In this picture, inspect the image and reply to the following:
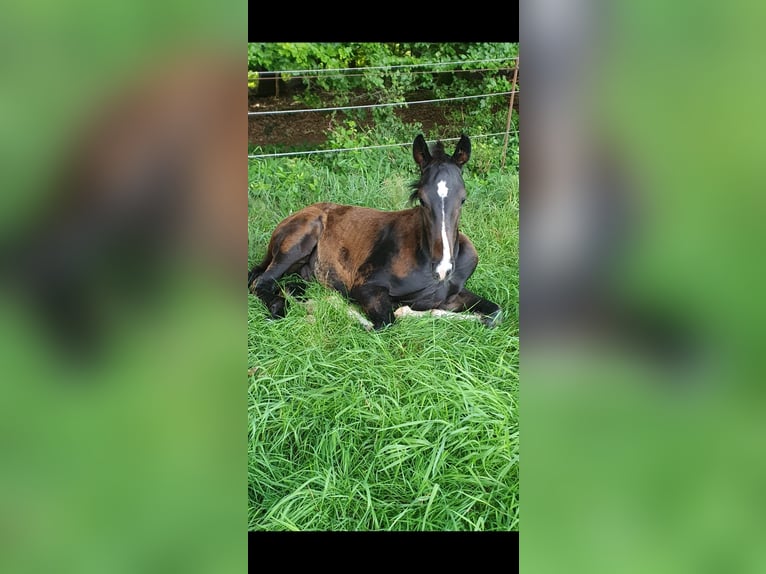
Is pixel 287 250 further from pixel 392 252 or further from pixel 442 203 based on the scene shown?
pixel 442 203

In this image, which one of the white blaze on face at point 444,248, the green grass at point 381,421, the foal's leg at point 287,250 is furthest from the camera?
the foal's leg at point 287,250

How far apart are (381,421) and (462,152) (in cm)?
202

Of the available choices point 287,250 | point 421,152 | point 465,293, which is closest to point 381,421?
point 465,293

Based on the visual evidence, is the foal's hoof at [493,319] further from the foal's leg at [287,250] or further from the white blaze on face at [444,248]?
the foal's leg at [287,250]

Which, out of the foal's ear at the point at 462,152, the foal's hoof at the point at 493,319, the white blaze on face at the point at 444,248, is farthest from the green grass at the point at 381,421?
the foal's ear at the point at 462,152

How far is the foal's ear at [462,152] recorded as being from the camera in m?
4.02

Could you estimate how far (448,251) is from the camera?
12.6 ft
